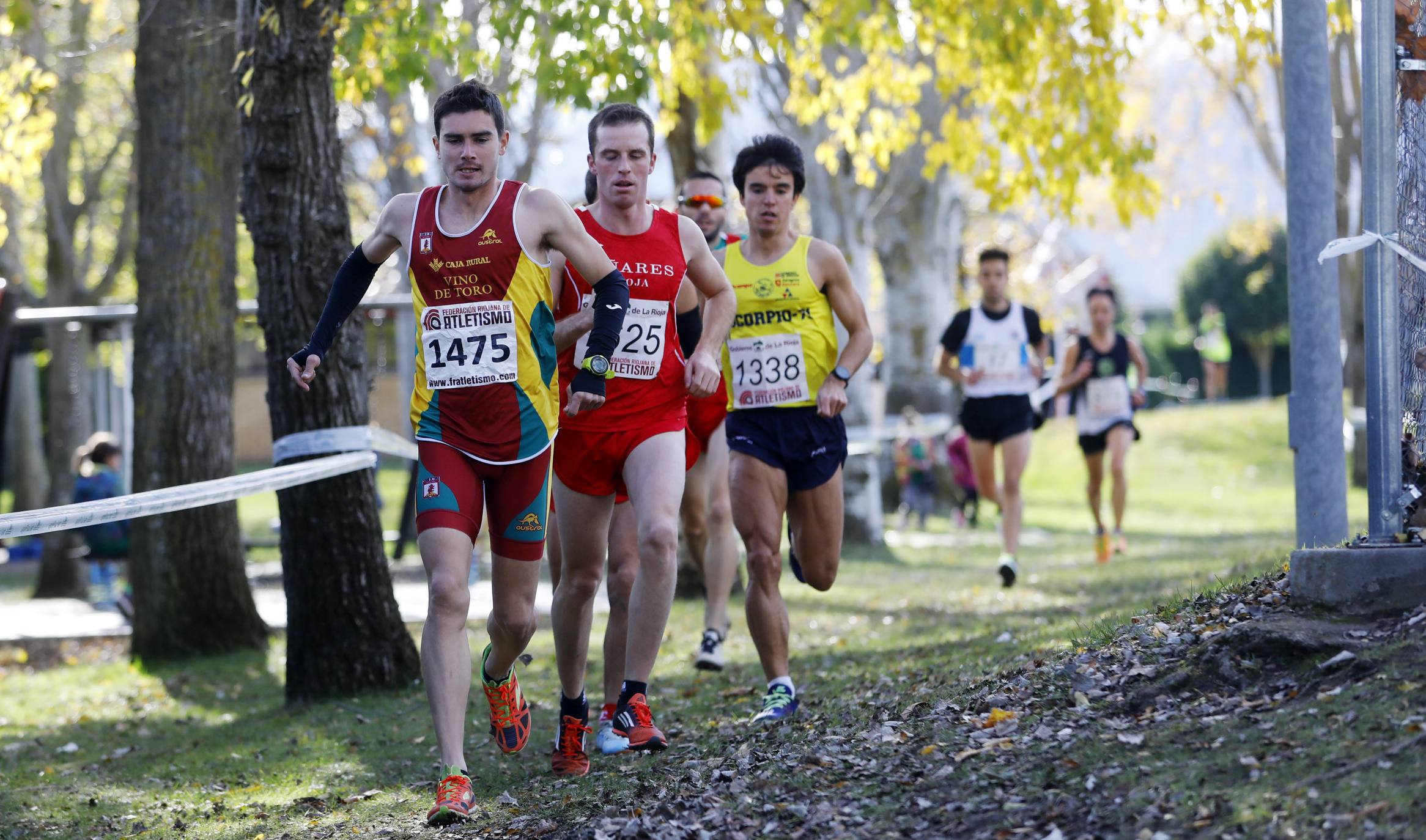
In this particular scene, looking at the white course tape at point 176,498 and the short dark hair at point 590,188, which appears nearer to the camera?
the white course tape at point 176,498

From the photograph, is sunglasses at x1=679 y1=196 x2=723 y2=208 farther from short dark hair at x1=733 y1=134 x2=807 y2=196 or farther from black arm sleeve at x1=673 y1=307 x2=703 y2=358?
black arm sleeve at x1=673 y1=307 x2=703 y2=358

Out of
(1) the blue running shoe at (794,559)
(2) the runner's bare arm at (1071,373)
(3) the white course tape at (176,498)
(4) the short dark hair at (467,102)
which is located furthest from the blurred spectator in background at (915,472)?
(4) the short dark hair at (467,102)

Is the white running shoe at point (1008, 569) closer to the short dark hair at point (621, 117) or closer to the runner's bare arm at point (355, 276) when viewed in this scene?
the short dark hair at point (621, 117)

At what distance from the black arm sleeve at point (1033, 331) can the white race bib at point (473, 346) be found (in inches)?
285

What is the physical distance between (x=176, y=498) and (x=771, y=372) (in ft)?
8.07

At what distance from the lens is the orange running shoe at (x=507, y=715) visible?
5.72 meters

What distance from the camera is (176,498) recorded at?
5883 mm

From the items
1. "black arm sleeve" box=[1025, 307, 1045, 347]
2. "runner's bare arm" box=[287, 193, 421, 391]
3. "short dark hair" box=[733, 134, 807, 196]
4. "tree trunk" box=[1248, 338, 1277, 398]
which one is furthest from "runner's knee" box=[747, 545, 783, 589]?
"tree trunk" box=[1248, 338, 1277, 398]

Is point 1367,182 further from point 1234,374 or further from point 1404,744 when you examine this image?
point 1234,374

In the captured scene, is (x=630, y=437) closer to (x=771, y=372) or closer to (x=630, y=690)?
(x=630, y=690)

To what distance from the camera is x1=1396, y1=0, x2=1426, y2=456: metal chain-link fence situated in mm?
5309

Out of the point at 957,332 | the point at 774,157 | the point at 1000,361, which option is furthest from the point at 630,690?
the point at 957,332

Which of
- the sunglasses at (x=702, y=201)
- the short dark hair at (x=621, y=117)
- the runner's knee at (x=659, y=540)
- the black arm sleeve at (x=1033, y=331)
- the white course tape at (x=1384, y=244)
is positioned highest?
the sunglasses at (x=702, y=201)

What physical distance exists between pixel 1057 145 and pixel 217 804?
908cm
